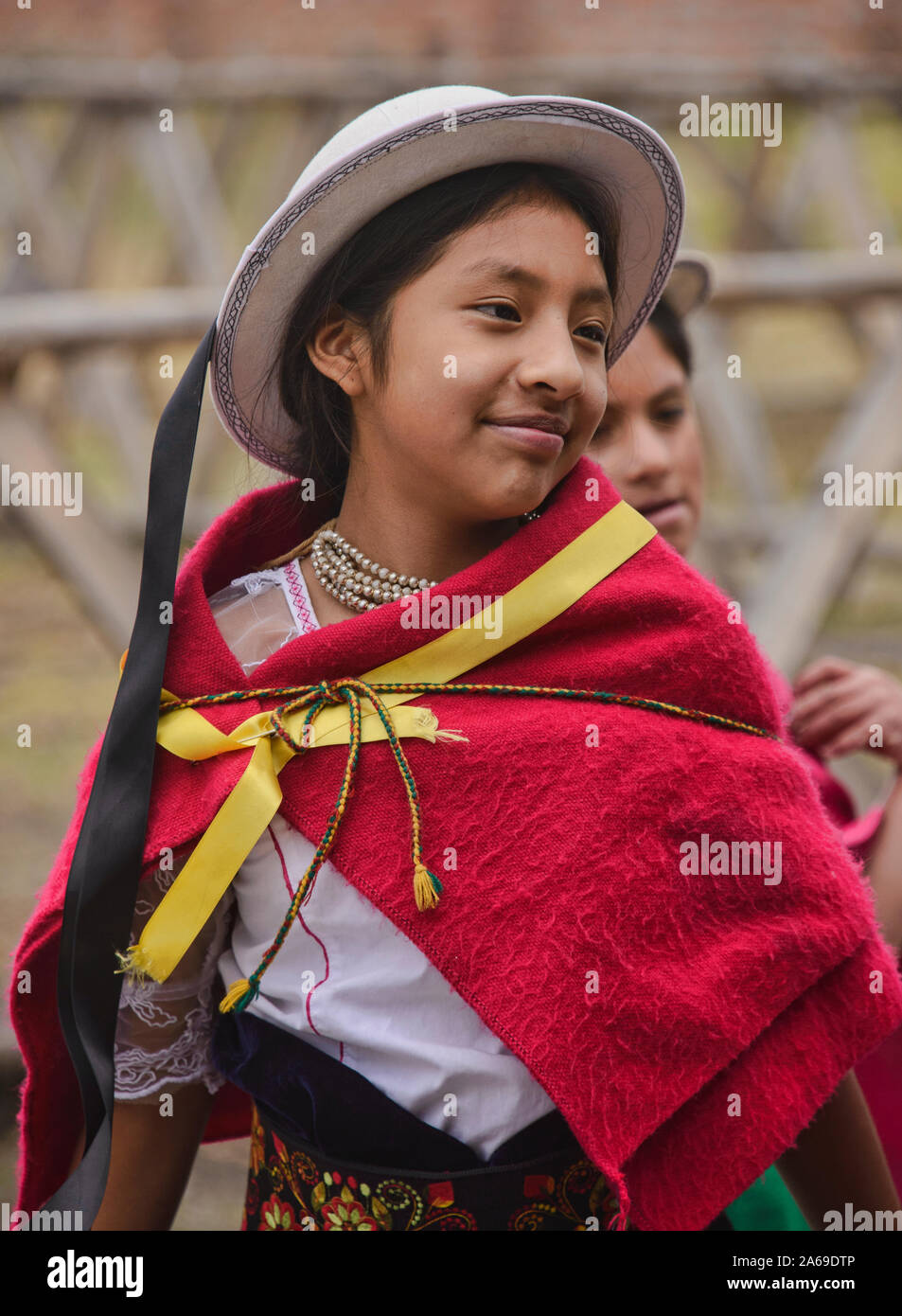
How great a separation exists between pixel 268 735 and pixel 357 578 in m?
0.24

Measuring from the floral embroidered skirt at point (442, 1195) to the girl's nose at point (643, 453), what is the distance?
111 centimetres

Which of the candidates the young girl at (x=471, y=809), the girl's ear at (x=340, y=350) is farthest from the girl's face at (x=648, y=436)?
the girl's ear at (x=340, y=350)

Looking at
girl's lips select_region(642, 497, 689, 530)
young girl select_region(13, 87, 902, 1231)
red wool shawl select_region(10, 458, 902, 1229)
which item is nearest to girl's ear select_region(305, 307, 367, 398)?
young girl select_region(13, 87, 902, 1231)

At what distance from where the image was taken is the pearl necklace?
4.58 feet

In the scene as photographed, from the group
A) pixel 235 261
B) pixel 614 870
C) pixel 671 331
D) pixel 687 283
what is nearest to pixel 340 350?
pixel 614 870

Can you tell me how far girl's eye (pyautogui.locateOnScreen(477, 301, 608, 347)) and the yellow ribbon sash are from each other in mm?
253

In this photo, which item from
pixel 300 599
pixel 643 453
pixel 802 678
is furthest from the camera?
pixel 802 678

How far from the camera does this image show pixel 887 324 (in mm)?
3648

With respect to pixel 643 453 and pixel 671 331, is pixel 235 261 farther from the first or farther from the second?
pixel 643 453

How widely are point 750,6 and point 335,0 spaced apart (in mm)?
2214

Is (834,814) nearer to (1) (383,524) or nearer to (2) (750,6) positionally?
(1) (383,524)

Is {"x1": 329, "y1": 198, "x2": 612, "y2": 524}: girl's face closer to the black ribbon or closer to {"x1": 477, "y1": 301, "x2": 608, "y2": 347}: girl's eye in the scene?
{"x1": 477, "y1": 301, "x2": 608, "y2": 347}: girl's eye

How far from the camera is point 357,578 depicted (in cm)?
141
